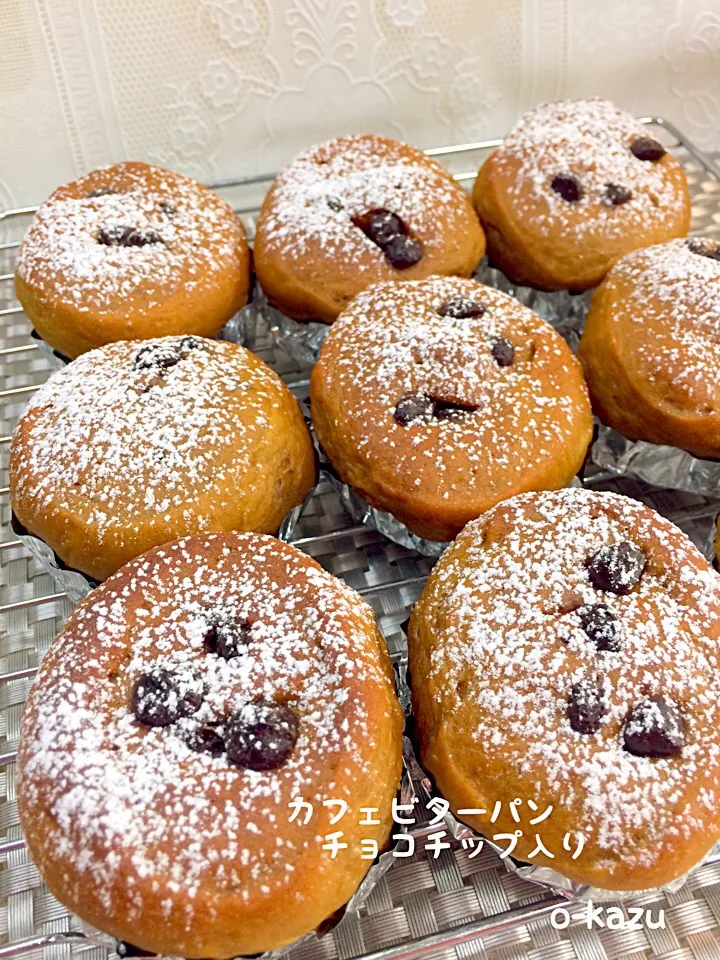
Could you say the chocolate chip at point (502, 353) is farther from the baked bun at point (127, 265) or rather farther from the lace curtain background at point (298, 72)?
the lace curtain background at point (298, 72)

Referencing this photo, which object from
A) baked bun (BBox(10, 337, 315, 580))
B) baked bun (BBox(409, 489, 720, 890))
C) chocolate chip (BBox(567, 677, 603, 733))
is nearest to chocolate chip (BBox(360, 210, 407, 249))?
baked bun (BBox(10, 337, 315, 580))

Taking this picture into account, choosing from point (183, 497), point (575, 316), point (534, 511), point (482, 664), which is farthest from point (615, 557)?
point (575, 316)

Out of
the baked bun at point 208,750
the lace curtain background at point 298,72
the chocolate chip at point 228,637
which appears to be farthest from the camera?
the lace curtain background at point 298,72

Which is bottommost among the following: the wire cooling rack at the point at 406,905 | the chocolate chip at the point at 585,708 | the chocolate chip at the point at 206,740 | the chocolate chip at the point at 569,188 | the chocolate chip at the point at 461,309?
the wire cooling rack at the point at 406,905

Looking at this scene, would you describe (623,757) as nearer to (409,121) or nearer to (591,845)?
(591,845)

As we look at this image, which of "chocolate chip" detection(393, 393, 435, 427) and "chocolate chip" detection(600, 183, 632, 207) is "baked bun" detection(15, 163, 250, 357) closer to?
"chocolate chip" detection(393, 393, 435, 427)

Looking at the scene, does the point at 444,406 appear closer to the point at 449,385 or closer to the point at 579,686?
the point at 449,385

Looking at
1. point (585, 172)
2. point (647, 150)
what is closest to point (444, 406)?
point (585, 172)

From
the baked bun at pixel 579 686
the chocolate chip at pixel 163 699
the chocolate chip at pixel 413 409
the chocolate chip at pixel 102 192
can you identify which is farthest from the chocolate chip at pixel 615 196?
the chocolate chip at pixel 163 699
